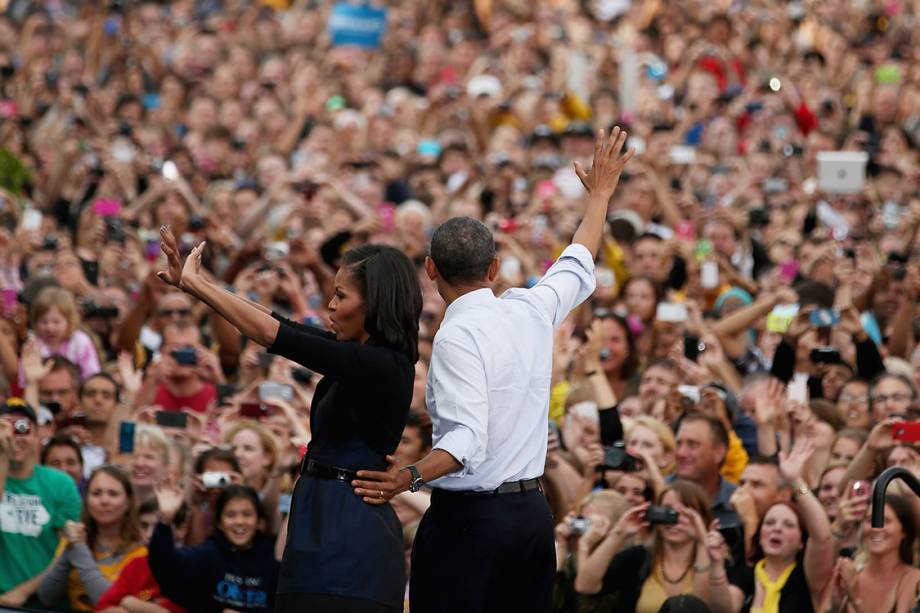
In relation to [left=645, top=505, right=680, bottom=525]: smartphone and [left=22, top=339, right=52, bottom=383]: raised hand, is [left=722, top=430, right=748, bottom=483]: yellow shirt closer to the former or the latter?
[left=645, top=505, right=680, bottom=525]: smartphone

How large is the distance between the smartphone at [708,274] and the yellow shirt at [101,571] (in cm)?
449

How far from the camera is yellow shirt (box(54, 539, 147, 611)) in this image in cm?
849

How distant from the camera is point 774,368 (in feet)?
33.2

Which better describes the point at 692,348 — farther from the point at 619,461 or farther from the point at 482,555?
the point at 482,555

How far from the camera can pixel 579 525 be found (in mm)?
7848

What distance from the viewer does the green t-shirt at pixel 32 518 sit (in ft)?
28.5

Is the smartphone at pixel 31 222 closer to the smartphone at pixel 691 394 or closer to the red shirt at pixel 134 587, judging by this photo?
the red shirt at pixel 134 587

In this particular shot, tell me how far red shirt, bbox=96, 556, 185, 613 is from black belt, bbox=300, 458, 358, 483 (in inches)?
115

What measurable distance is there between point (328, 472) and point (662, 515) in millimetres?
2397

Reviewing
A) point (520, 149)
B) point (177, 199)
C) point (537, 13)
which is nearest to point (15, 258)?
point (177, 199)

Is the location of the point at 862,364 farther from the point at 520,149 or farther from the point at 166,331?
the point at 520,149

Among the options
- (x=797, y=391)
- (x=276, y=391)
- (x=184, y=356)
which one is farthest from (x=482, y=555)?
(x=184, y=356)

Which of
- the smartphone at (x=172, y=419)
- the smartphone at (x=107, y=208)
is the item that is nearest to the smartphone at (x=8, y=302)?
the smartphone at (x=172, y=419)

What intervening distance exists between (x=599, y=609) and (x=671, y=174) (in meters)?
7.32
